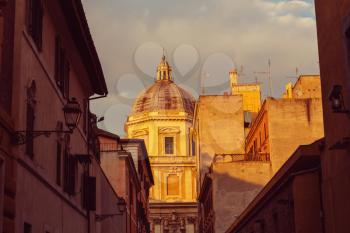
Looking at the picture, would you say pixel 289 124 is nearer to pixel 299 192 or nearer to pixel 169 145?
pixel 299 192

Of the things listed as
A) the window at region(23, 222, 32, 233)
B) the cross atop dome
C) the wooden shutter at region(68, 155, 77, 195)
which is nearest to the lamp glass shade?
the window at region(23, 222, 32, 233)

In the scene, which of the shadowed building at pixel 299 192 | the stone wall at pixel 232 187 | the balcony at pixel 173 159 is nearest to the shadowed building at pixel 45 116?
the shadowed building at pixel 299 192

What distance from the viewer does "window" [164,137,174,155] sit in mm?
105312

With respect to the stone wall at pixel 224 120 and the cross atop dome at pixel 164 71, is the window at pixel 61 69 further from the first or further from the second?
the cross atop dome at pixel 164 71

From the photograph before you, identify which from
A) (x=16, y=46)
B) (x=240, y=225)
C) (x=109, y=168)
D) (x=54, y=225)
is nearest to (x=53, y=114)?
(x=54, y=225)

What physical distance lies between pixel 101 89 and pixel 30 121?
11.5 m

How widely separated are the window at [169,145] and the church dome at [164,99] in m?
5.42

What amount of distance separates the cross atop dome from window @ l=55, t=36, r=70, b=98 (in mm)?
100601

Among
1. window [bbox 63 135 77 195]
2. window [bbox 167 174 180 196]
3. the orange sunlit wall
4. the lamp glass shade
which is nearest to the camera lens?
the lamp glass shade

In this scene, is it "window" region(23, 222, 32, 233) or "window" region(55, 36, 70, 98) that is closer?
"window" region(23, 222, 32, 233)

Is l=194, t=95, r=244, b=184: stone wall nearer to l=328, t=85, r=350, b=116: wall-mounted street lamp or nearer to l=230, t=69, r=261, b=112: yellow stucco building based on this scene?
l=230, t=69, r=261, b=112: yellow stucco building

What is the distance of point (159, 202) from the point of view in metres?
101

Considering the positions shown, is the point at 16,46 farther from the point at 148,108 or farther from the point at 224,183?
the point at 148,108

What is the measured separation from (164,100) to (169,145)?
9247 mm
